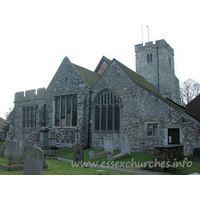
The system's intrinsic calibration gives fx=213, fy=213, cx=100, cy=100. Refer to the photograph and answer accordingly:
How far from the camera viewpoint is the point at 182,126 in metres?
14.7

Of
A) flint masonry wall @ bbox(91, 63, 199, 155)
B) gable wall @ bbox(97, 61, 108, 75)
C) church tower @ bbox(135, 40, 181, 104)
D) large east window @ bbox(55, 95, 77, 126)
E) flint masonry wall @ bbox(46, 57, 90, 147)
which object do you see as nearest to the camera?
flint masonry wall @ bbox(91, 63, 199, 155)

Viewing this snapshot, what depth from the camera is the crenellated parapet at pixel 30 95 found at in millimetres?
23752

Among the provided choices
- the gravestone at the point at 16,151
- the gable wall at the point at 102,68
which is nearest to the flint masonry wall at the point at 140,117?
the gable wall at the point at 102,68

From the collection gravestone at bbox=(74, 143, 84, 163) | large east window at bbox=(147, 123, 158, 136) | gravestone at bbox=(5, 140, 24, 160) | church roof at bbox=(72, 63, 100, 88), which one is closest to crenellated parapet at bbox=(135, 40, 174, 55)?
church roof at bbox=(72, 63, 100, 88)

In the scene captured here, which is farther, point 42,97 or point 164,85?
point 164,85

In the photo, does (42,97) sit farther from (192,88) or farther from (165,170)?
(192,88)

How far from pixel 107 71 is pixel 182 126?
320 inches

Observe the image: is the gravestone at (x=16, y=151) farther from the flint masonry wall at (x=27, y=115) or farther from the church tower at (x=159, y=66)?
the church tower at (x=159, y=66)

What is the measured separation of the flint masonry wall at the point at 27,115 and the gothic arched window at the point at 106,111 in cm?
666

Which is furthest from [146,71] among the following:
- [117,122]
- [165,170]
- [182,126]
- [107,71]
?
[165,170]

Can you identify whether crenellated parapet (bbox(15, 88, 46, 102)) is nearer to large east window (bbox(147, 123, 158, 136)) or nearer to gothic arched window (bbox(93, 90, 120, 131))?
gothic arched window (bbox(93, 90, 120, 131))

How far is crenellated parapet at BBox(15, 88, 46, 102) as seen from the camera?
23.8m

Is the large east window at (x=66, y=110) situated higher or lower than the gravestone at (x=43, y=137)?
higher

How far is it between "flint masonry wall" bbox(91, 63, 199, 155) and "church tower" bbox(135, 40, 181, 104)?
12.4 meters
